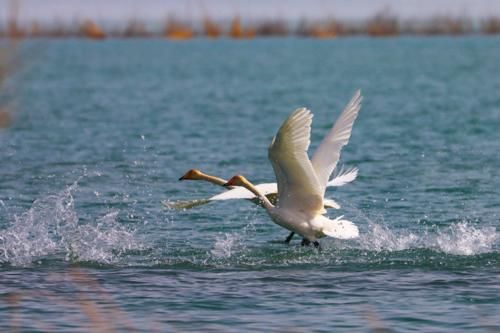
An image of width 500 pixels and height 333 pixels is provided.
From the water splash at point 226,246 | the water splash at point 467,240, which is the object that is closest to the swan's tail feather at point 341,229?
the water splash at point 226,246

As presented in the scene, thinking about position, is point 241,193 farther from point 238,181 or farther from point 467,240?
point 467,240

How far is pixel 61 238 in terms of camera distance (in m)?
15.0

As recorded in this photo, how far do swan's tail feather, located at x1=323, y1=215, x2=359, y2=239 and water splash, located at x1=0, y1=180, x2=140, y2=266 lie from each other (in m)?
2.26

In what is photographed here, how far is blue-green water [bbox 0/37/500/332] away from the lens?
11.2 metres

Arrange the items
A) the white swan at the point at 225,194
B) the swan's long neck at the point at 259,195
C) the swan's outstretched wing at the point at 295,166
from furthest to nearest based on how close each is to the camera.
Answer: the white swan at the point at 225,194 < the swan's long neck at the point at 259,195 < the swan's outstretched wing at the point at 295,166

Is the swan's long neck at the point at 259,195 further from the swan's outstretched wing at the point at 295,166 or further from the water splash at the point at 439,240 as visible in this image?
the water splash at the point at 439,240

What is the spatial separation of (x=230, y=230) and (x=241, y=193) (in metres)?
2.13

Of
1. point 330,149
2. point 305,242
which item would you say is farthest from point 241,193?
point 330,149

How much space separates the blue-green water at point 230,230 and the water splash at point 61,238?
3 cm

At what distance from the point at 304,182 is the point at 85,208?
5.15 metres

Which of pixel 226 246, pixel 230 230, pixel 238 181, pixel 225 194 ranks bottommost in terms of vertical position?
pixel 230 230

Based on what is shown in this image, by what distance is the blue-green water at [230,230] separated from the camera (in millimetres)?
11203

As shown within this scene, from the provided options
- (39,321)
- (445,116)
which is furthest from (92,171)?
(445,116)

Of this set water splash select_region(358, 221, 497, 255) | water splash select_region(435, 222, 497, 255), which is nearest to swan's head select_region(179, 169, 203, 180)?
water splash select_region(358, 221, 497, 255)
